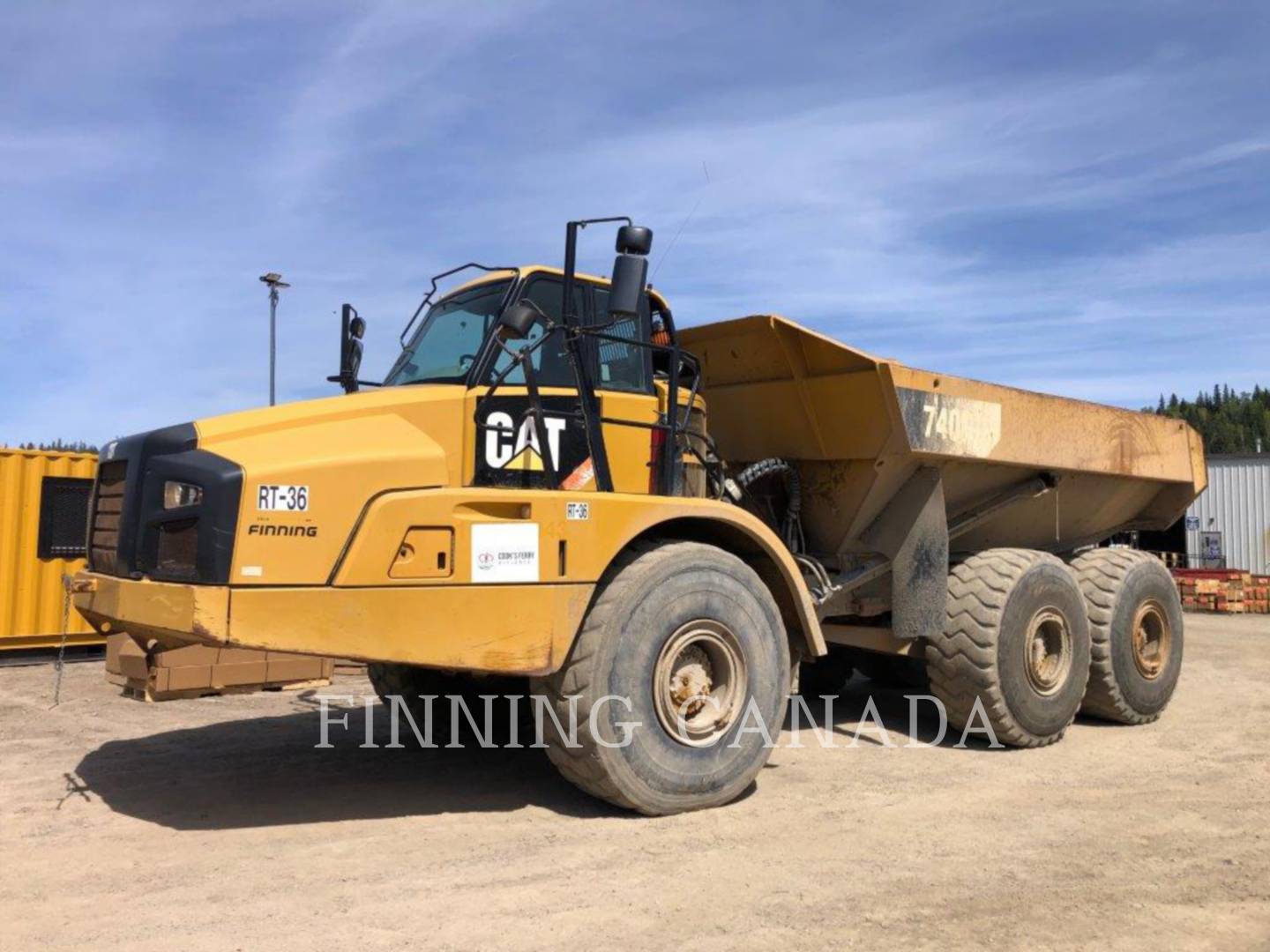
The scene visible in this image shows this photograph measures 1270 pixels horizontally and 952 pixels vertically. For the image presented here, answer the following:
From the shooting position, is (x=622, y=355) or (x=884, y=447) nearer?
(x=622, y=355)

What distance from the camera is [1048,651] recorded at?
26.0 ft

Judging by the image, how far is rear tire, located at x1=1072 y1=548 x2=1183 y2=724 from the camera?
8.29 metres

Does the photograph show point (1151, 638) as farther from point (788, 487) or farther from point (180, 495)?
point (180, 495)

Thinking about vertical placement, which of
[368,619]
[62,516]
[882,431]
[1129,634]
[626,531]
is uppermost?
[882,431]

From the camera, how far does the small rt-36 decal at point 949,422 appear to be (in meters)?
6.86

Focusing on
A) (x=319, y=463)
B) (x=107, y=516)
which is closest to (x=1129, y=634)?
(x=319, y=463)

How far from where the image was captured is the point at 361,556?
4652 millimetres

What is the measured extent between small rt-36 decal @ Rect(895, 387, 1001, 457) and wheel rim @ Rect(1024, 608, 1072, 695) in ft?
4.33

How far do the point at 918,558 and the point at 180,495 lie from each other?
4.78 metres

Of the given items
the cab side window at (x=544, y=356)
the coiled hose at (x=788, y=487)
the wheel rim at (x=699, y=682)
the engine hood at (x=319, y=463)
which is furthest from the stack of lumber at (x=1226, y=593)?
the engine hood at (x=319, y=463)

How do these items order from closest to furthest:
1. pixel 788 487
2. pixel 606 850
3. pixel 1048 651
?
pixel 606 850
pixel 788 487
pixel 1048 651

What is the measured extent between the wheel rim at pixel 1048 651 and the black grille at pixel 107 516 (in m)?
5.80

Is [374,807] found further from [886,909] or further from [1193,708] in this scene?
[1193,708]

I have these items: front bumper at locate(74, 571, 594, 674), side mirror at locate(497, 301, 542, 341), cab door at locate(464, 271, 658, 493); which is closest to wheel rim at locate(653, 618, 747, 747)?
front bumper at locate(74, 571, 594, 674)
